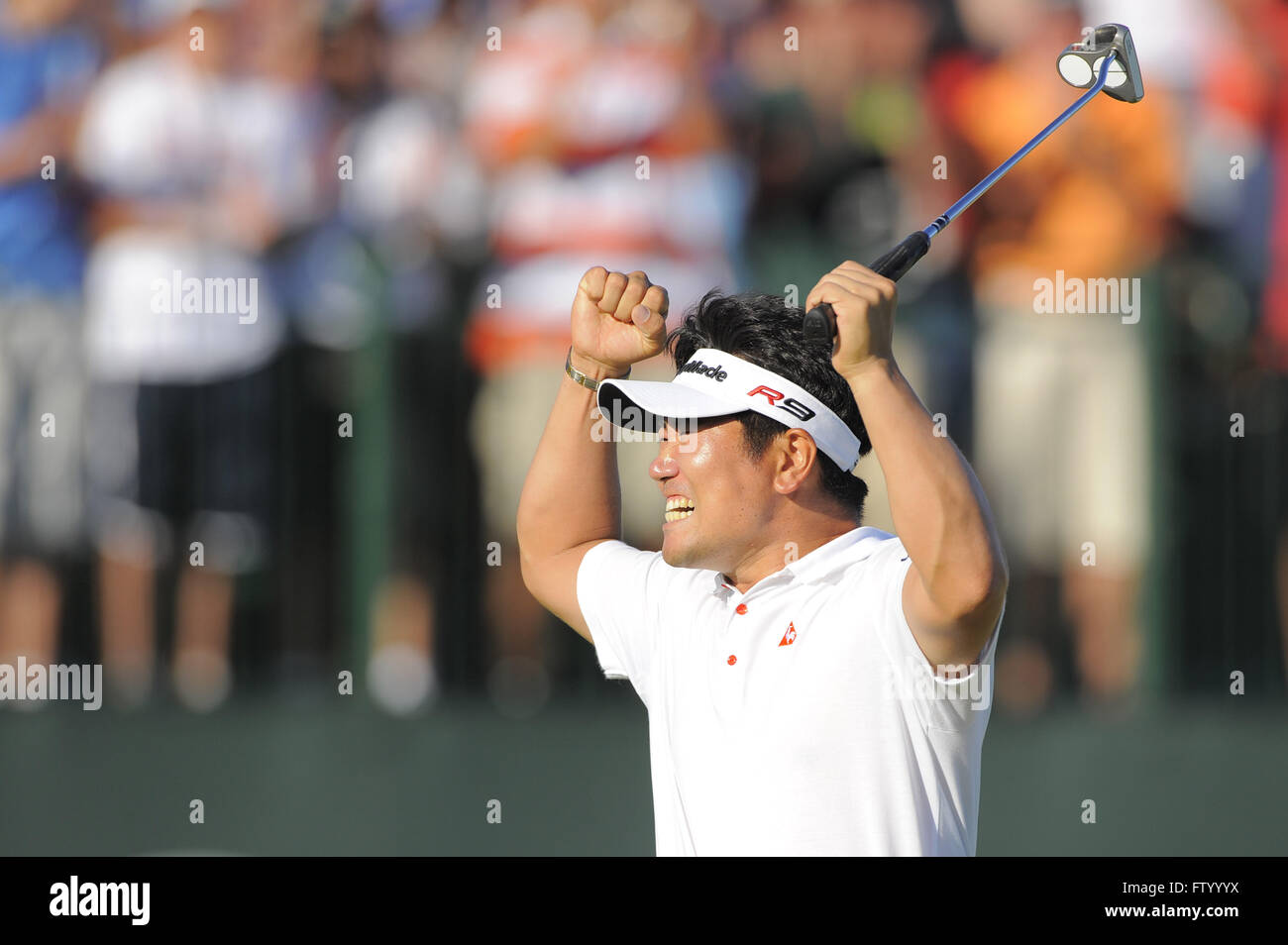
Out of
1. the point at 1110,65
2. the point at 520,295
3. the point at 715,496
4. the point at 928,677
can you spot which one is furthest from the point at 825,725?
the point at 520,295

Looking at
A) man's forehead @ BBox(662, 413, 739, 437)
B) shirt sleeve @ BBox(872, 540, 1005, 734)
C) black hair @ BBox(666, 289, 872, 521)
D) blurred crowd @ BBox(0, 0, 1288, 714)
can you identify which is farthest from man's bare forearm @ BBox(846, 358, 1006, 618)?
blurred crowd @ BBox(0, 0, 1288, 714)

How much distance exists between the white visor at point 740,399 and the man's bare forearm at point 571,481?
30cm

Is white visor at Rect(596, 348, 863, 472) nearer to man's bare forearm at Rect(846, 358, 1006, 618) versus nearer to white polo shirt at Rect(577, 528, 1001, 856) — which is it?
white polo shirt at Rect(577, 528, 1001, 856)

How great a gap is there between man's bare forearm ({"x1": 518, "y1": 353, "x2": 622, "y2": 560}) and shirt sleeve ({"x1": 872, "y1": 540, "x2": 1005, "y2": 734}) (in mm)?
896

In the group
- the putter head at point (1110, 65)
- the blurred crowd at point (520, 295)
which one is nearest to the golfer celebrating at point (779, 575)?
the putter head at point (1110, 65)

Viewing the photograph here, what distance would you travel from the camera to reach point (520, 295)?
19.5 ft

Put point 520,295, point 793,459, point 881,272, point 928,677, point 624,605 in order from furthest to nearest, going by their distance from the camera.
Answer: point 520,295 < point 624,605 < point 793,459 < point 881,272 < point 928,677

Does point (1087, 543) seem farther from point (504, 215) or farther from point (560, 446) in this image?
point (560, 446)

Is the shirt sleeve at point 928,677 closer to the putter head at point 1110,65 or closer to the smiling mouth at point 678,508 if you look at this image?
the smiling mouth at point 678,508

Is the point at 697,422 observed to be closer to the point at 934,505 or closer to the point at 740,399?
the point at 740,399

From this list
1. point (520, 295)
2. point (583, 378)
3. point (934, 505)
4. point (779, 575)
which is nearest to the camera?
point (934, 505)

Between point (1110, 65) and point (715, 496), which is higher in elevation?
point (1110, 65)

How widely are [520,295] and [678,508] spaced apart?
2.78m

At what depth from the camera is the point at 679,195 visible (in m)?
6.03
